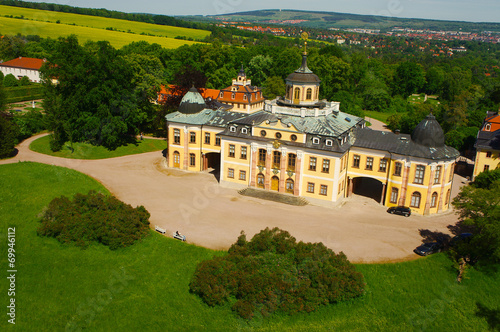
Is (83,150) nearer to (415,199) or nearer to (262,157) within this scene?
(262,157)

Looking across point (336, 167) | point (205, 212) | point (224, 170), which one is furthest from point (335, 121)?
point (205, 212)

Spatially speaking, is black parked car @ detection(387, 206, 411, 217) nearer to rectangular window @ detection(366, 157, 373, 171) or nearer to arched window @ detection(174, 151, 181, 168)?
rectangular window @ detection(366, 157, 373, 171)

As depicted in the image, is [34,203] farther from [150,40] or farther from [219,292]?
[150,40]

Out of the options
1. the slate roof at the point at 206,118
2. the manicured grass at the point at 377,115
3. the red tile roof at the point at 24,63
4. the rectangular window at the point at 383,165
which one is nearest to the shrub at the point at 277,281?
the rectangular window at the point at 383,165

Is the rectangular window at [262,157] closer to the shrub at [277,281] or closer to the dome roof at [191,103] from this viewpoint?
the dome roof at [191,103]

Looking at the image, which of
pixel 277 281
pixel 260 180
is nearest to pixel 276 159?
pixel 260 180

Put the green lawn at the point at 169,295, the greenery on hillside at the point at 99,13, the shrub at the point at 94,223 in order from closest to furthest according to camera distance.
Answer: the green lawn at the point at 169,295 < the shrub at the point at 94,223 < the greenery on hillside at the point at 99,13

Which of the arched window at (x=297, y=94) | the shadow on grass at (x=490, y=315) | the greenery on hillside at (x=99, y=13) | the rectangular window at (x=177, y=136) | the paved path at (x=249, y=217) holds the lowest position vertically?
the shadow on grass at (x=490, y=315)

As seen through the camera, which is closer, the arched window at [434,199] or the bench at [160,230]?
the bench at [160,230]
